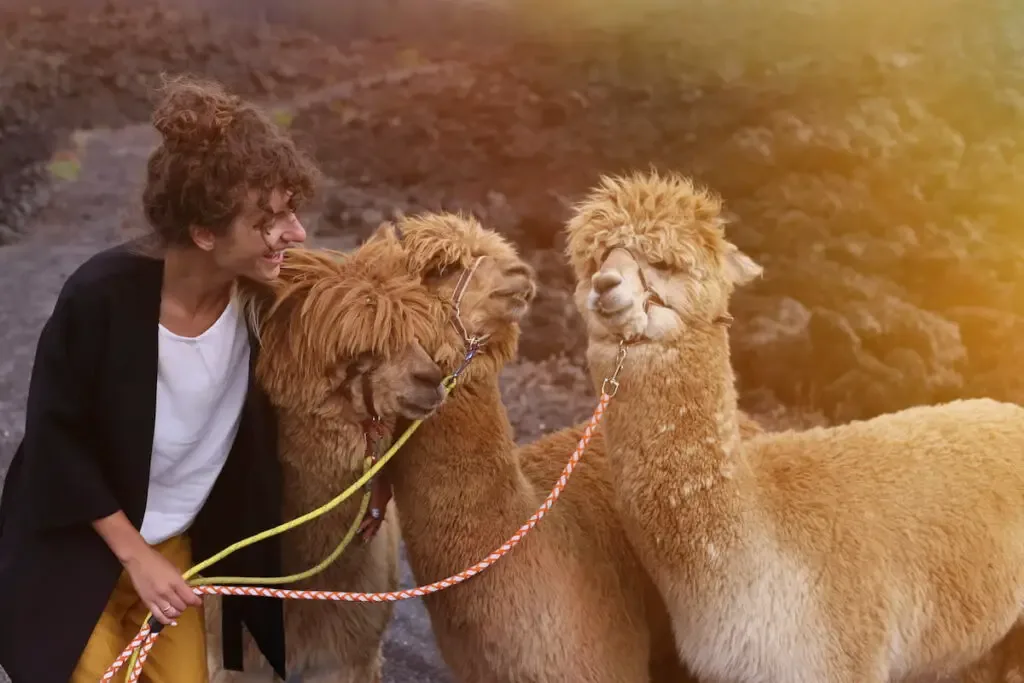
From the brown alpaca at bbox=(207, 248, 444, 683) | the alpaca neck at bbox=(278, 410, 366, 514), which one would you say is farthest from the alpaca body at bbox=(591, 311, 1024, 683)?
the alpaca neck at bbox=(278, 410, 366, 514)

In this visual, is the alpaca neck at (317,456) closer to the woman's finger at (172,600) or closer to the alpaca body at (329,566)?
the alpaca body at (329,566)

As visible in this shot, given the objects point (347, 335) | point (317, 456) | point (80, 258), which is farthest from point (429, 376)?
point (80, 258)

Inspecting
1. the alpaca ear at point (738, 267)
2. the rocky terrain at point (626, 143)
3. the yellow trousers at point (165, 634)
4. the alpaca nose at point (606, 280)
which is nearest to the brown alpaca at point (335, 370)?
the yellow trousers at point (165, 634)

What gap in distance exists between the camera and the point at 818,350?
2.60 m

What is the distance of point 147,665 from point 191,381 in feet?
2.03

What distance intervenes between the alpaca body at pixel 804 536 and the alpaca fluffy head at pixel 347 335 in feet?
1.09

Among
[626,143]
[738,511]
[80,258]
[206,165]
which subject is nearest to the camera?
[206,165]

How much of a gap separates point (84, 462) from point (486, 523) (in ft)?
2.37

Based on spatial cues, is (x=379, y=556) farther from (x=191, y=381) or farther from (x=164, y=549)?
(x=191, y=381)

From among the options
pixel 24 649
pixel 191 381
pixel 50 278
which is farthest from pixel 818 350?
pixel 50 278

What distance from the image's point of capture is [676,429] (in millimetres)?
1507

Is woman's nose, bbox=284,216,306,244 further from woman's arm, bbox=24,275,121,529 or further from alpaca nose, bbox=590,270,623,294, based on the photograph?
alpaca nose, bbox=590,270,623,294

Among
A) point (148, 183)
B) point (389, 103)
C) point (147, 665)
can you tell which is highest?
point (389, 103)

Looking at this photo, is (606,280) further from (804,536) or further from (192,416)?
(192,416)
